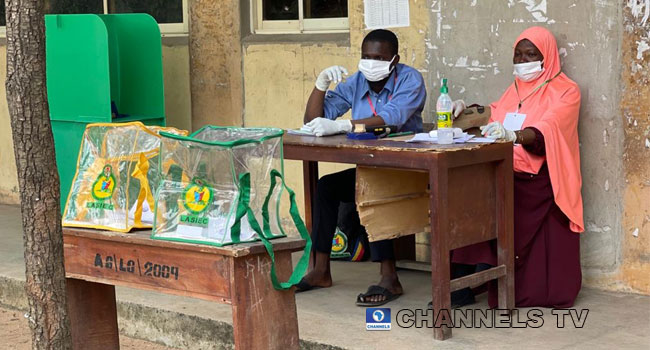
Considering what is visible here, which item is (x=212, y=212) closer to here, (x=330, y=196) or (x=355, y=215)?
(x=330, y=196)

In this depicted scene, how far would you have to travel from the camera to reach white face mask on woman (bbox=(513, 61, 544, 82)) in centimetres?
467

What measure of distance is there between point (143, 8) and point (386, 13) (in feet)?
7.01

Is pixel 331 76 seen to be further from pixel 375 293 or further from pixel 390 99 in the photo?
pixel 375 293

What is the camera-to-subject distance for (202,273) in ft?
11.5

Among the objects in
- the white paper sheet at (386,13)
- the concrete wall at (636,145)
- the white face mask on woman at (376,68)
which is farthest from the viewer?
the white paper sheet at (386,13)

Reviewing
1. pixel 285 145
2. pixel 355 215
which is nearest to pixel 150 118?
pixel 355 215

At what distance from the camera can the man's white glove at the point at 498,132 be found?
434cm

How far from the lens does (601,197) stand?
15.9 feet

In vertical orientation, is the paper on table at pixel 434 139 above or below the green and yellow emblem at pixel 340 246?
above

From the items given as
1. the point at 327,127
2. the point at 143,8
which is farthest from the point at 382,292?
the point at 143,8

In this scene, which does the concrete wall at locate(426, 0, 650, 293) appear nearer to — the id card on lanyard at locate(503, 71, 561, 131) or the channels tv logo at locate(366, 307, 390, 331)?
the id card on lanyard at locate(503, 71, 561, 131)

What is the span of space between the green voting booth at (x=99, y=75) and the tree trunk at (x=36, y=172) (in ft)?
9.82

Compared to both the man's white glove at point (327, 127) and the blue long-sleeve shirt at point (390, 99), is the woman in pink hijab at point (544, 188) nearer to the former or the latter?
the blue long-sleeve shirt at point (390, 99)

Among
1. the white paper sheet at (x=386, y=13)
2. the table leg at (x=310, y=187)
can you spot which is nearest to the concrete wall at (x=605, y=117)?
the white paper sheet at (x=386, y=13)
